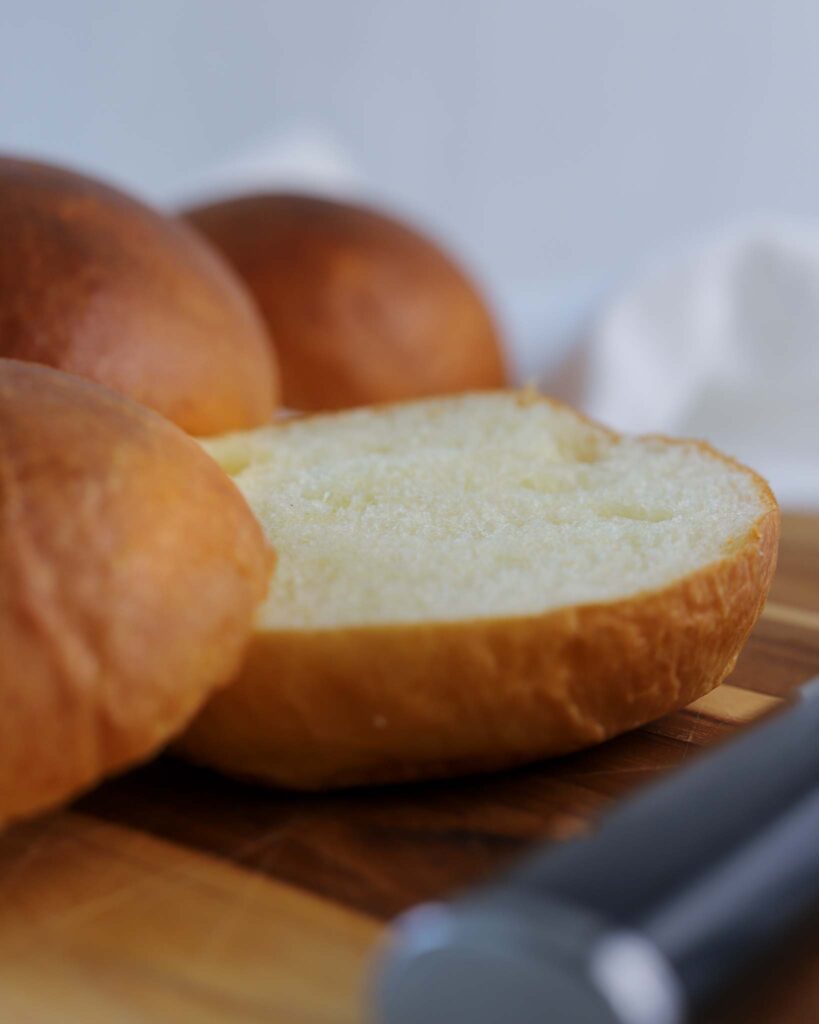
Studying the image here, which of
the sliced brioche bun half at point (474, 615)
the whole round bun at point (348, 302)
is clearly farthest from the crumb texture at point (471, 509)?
the whole round bun at point (348, 302)

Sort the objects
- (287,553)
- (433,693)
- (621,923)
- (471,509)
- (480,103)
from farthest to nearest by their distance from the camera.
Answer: (480,103)
(471,509)
(287,553)
(433,693)
(621,923)

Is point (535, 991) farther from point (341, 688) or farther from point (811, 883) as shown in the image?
point (341, 688)

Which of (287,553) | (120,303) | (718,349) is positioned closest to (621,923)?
(287,553)

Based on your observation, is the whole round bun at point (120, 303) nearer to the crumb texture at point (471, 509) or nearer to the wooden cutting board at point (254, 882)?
the crumb texture at point (471, 509)

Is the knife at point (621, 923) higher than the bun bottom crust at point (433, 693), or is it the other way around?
the knife at point (621, 923)

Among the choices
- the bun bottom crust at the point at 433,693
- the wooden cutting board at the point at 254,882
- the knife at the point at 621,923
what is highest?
the knife at the point at 621,923

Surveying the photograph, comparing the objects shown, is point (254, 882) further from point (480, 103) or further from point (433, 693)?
point (480, 103)
